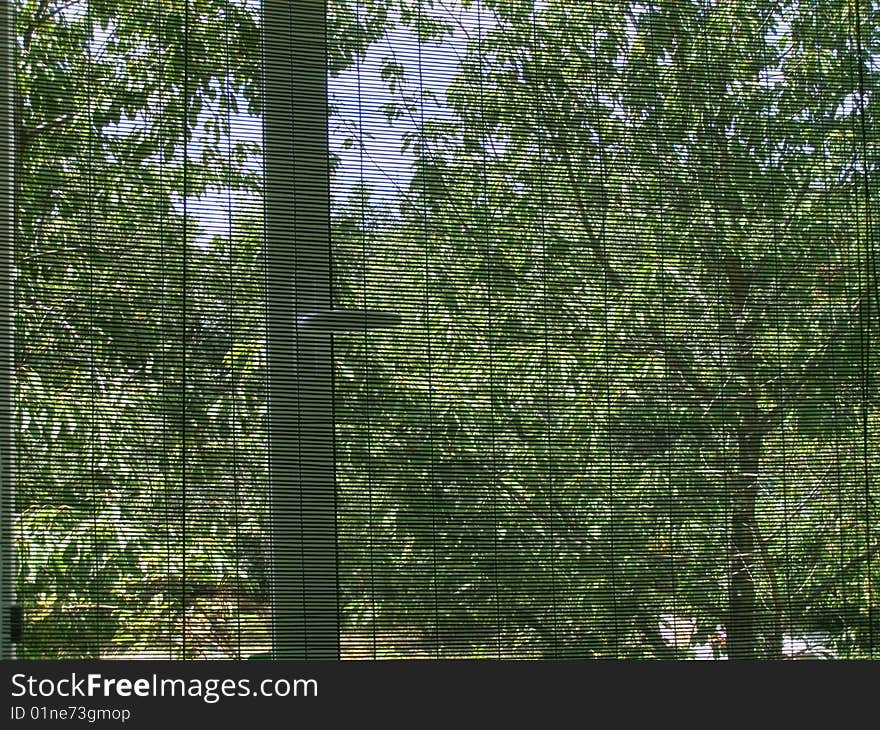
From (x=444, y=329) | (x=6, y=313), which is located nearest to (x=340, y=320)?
(x=444, y=329)

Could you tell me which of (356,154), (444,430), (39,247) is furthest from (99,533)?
(356,154)

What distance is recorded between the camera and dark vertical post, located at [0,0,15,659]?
1.85 meters

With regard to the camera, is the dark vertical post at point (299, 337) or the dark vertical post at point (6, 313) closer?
the dark vertical post at point (6, 313)

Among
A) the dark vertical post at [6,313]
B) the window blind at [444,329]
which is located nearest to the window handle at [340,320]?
the window blind at [444,329]

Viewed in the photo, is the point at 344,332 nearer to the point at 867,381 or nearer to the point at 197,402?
the point at 197,402

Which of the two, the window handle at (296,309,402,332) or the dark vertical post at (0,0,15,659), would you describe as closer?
the dark vertical post at (0,0,15,659)

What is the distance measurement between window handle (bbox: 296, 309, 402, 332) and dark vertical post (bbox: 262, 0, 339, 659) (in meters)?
0.01

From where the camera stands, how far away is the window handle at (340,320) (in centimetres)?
202

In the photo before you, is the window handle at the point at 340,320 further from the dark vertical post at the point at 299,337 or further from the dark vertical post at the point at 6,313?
the dark vertical post at the point at 6,313

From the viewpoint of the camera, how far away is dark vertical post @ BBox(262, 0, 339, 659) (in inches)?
76.9

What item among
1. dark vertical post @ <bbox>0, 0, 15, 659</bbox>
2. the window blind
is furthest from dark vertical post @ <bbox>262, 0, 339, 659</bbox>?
dark vertical post @ <bbox>0, 0, 15, 659</bbox>

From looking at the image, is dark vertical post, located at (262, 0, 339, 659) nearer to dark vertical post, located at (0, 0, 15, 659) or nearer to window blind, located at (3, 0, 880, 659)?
window blind, located at (3, 0, 880, 659)

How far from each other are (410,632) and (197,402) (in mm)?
569

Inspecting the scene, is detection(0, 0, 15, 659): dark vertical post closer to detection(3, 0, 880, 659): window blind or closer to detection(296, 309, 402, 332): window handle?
detection(3, 0, 880, 659): window blind
